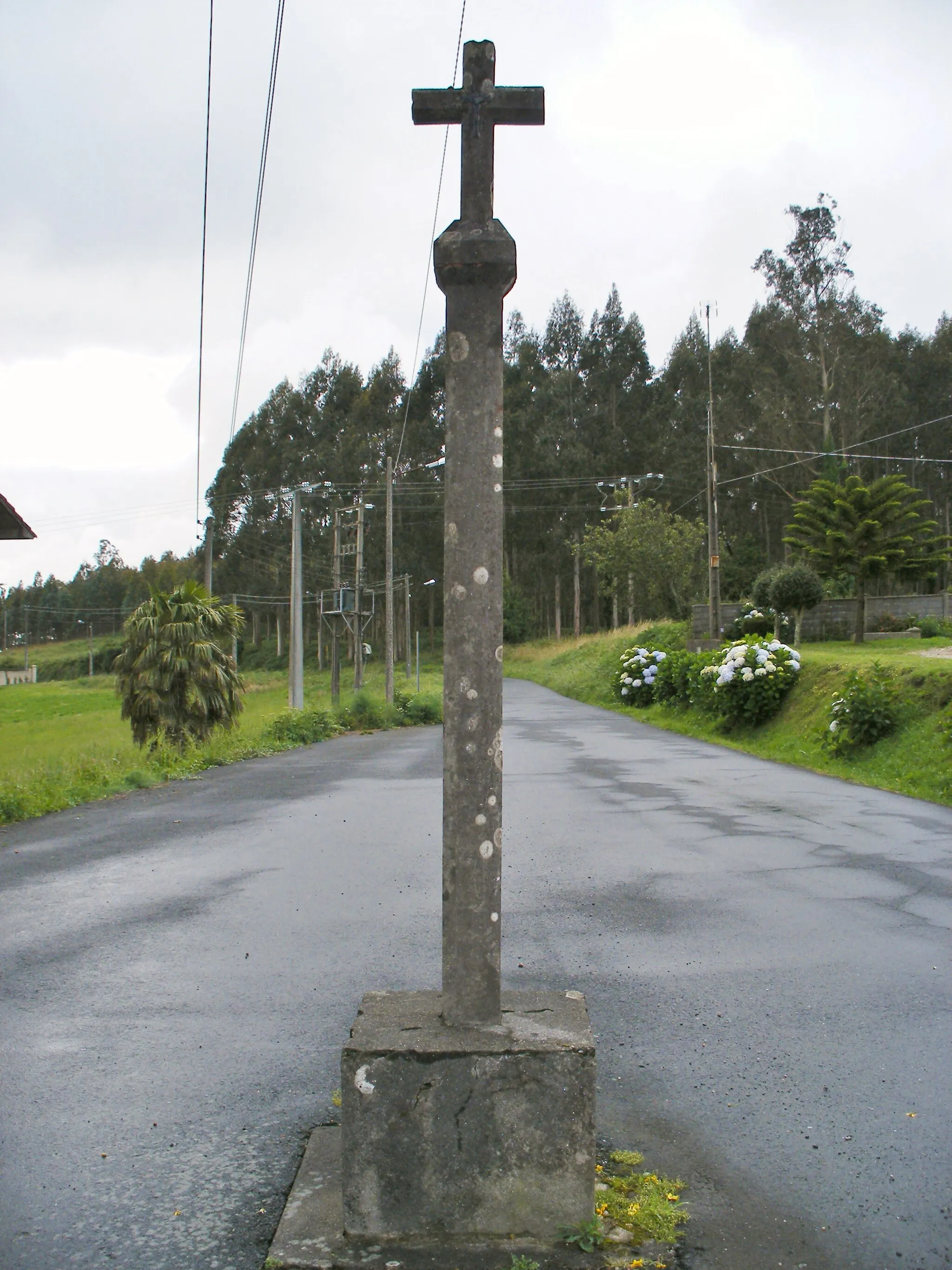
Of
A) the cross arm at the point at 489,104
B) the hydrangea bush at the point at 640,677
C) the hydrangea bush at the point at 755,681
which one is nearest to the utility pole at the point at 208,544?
the hydrangea bush at the point at 640,677

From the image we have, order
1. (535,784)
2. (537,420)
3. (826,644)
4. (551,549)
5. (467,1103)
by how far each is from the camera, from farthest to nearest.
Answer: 1. (551,549)
2. (537,420)
3. (826,644)
4. (535,784)
5. (467,1103)

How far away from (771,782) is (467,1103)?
12229mm

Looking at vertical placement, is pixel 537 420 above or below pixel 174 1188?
above

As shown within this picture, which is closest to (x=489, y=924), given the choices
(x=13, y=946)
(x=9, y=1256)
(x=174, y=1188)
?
(x=174, y=1188)

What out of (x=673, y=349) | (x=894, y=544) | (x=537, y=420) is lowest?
(x=894, y=544)

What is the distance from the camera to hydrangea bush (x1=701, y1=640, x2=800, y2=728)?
22.4 metres

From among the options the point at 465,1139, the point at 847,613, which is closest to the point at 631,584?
the point at 847,613

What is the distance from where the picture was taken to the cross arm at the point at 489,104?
355cm

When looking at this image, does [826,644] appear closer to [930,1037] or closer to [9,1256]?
[930,1037]

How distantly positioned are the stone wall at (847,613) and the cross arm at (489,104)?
107ft

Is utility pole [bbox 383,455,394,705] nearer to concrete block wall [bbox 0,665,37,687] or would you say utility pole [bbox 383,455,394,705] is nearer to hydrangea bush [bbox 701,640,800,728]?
hydrangea bush [bbox 701,640,800,728]

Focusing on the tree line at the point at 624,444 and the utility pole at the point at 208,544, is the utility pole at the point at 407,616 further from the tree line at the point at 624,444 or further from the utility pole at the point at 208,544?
the utility pole at the point at 208,544

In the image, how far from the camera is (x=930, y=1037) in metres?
4.98

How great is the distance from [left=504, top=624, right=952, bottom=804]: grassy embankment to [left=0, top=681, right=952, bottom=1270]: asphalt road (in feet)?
10.8
